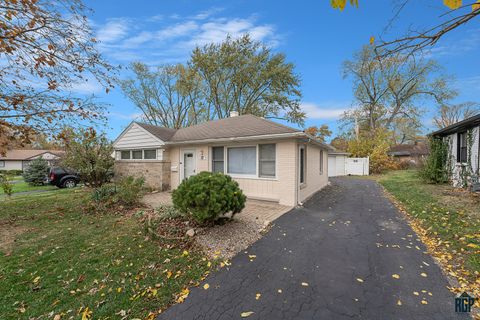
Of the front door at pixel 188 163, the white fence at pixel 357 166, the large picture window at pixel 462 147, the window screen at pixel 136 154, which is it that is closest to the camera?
the large picture window at pixel 462 147

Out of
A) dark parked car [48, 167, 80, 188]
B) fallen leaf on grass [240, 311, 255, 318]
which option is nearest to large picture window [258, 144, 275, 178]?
fallen leaf on grass [240, 311, 255, 318]

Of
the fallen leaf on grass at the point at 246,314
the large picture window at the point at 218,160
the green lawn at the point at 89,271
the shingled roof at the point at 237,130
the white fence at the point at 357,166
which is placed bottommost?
the green lawn at the point at 89,271

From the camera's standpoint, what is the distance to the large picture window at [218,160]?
919 cm

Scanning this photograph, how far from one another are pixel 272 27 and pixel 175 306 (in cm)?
930

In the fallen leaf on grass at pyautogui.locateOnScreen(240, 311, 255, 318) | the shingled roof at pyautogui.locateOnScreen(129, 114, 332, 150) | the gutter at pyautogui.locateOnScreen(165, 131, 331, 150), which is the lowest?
the fallen leaf on grass at pyautogui.locateOnScreen(240, 311, 255, 318)

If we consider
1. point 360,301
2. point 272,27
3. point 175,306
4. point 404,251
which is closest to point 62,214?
point 175,306

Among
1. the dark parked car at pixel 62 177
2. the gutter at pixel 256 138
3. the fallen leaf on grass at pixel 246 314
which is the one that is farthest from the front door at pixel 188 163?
the dark parked car at pixel 62 177

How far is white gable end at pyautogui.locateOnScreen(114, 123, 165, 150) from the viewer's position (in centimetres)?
1106

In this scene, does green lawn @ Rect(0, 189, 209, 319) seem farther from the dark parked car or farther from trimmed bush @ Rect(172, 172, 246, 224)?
the dark parked car

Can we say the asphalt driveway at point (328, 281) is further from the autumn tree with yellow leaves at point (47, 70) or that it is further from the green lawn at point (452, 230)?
the autumn tree with yellow leaves at point (47, 70)

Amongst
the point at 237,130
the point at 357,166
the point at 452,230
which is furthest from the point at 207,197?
the point at 357,166

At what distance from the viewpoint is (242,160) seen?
8.61 meters

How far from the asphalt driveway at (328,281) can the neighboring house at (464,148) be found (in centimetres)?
690

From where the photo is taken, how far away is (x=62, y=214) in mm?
6875
